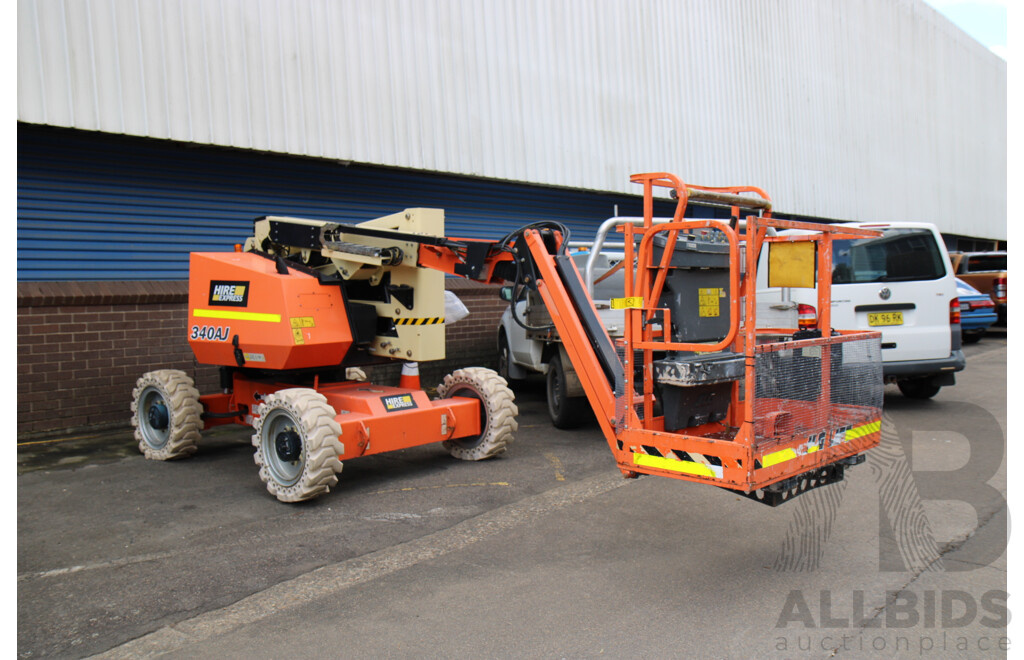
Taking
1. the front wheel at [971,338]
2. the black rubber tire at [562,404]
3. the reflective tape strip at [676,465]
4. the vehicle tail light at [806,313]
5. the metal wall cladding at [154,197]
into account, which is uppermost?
the metal wall cladding at [154,197]

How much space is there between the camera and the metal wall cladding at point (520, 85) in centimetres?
870

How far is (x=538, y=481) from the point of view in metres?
6.86

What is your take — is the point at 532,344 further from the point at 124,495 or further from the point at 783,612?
the point at 783,612

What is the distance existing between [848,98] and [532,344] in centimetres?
1721

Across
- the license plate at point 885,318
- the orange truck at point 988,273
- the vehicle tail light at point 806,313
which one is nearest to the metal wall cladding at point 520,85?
the orange truck at point 988,273

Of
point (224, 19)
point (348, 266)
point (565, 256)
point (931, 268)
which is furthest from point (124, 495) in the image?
point (931, 268)

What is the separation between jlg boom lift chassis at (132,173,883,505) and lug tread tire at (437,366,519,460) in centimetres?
2

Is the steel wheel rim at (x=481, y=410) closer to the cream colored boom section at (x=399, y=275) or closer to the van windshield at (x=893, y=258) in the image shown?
the cream colored boom section at (x=399, y=275)

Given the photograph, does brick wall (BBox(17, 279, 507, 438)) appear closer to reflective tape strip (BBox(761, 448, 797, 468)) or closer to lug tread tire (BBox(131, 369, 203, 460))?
lug tread tire (BBox(131, 369, 203, 460))

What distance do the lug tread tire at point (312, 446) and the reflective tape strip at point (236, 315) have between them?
2.31 feet

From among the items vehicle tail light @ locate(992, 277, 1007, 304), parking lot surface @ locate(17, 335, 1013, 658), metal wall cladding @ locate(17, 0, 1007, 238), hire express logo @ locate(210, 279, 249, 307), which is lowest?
parking lot surface @ locate(17, 335, 1013, 658)

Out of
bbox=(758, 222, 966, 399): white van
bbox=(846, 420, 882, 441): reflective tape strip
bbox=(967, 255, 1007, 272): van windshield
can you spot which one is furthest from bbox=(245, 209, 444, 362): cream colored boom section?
bbox=(967, 255, 1007, 272): van windshield

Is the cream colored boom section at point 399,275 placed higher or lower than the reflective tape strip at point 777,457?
higher

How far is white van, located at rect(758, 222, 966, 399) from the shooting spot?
29.9 feet
